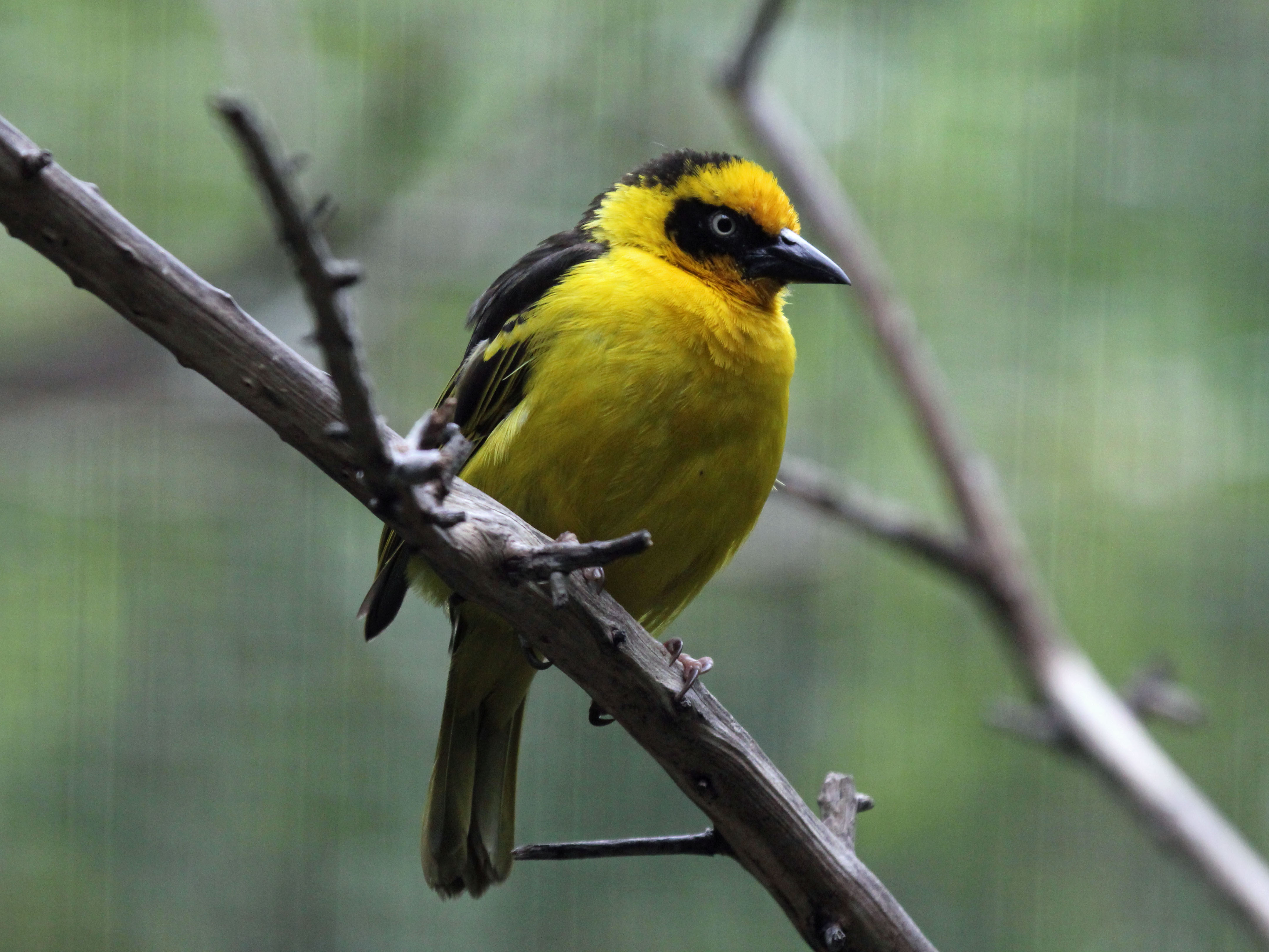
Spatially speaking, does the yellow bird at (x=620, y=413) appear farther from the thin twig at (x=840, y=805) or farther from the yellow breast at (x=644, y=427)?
the thin twig at (x=840, y=805)

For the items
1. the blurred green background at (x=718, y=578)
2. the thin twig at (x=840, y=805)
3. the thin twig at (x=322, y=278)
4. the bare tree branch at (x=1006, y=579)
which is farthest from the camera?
the blurred green background at (x=718, y=578)

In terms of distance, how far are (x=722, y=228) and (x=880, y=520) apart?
146 centimetres

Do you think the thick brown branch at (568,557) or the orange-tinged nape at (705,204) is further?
the orange-tinged nape at (705,204)

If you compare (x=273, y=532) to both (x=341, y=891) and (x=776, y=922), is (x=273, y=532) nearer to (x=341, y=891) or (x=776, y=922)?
(x=341, y=891)

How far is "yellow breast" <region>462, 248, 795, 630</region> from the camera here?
8.37 ft

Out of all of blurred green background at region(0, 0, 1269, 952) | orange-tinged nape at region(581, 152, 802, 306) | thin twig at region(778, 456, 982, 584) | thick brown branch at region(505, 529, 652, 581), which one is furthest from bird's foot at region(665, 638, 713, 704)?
blurred green background at region(0, 0, 1269, 952)

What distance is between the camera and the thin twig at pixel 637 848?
7.29ft

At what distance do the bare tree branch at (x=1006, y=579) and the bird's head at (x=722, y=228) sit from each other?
1.28 metres

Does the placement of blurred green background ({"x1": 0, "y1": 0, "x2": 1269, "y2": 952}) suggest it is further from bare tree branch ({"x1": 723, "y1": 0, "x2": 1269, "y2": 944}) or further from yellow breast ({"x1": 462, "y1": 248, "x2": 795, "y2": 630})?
yellow breast ({"x1": 462, "y1": 248, "x2": 795, "y2": 630})

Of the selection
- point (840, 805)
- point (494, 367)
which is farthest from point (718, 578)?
point (840, 805)

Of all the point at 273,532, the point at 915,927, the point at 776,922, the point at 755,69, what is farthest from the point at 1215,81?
the point at 915,927

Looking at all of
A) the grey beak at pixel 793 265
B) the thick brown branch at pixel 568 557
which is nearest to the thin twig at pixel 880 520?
the grey beak at pixel 793 265

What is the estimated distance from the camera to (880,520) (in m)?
4.16

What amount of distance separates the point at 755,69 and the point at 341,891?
11.6 ft
